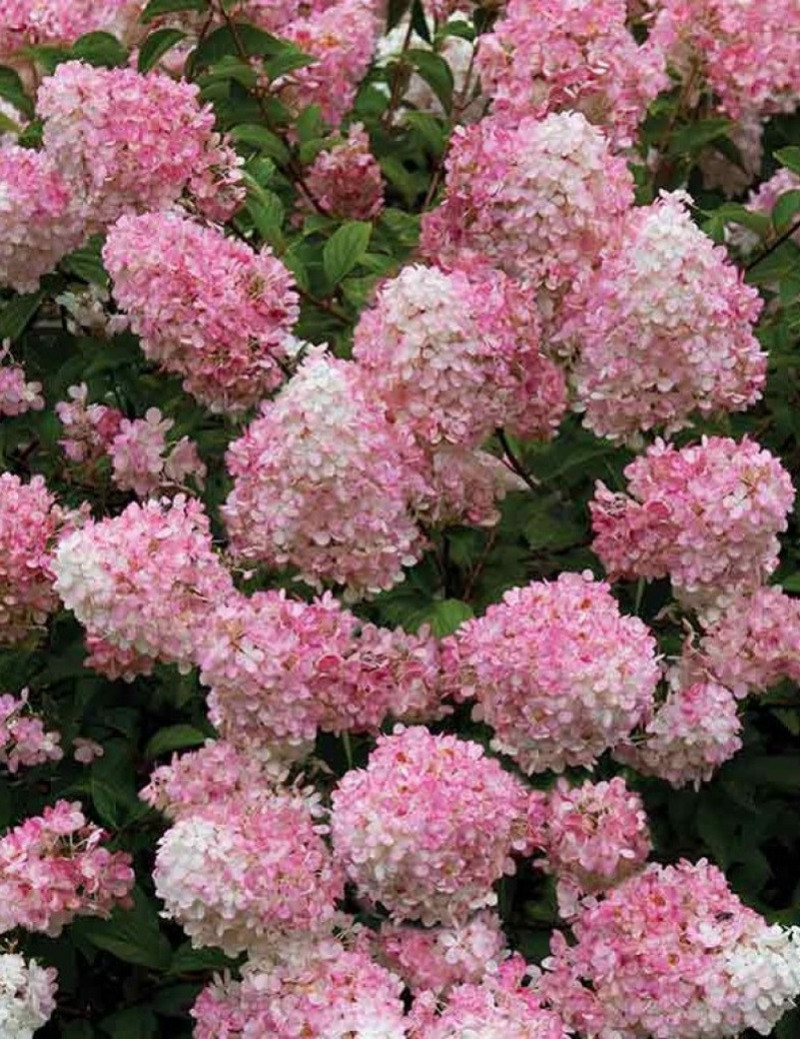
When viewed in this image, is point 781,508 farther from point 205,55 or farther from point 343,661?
point 205,55

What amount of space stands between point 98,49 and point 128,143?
0.50 m

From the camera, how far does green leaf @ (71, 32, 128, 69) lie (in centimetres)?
348

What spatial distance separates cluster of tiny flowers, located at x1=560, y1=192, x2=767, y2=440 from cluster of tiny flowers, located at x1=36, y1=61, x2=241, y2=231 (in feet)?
1.71

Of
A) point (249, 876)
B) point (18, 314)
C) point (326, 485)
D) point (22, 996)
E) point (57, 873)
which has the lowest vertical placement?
point (22, 996)

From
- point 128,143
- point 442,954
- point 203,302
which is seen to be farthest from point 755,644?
point 128,143

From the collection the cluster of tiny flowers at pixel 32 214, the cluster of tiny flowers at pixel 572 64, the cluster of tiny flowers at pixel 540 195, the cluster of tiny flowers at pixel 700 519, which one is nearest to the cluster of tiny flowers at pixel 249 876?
the cluster of tiny flowers at pixel 700 519

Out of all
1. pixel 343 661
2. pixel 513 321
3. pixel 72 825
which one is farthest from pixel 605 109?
pixel 72 825

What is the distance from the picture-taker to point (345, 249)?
320 centimetres

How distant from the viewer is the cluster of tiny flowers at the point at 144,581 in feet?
8.78

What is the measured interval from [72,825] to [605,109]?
47.7 inches

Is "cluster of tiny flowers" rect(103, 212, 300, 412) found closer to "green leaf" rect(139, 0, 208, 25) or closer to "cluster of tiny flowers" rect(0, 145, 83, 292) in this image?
"cluster of tiny flowers" rect(0, 145, 83, 292)

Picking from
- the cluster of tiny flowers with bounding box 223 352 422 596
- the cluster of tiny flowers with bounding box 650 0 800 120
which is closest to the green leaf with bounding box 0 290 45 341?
the cluster of tiny flowers with bounding box 223 352 422 596

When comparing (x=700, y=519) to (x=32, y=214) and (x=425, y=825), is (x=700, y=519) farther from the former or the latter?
(x=32, y=214)

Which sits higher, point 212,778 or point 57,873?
point 212,778
